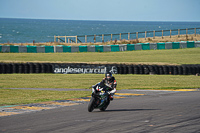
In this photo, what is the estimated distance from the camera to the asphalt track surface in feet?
28.1

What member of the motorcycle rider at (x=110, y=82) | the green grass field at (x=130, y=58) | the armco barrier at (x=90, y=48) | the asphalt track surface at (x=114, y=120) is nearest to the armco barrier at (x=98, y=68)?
the green grass field at (x=130, y=58)

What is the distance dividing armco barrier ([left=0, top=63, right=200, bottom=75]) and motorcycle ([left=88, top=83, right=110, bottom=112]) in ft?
46.3

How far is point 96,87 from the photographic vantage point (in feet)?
37.5

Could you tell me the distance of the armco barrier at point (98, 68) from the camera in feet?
82.6

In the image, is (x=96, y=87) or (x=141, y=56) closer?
(x=96, y=87)

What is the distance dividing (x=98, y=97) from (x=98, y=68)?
15.0 metres

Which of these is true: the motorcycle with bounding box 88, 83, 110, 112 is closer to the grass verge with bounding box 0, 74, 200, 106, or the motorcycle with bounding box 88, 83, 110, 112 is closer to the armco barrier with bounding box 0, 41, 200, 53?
the grass verge with bounding box 0, 74, 200, 106

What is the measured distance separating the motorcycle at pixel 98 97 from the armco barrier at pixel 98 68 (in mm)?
14098

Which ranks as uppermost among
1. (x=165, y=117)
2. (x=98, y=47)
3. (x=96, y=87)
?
(x=98, y=47)

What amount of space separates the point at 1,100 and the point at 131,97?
18.1ft

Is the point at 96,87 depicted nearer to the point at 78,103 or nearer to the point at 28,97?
the point at 78,103

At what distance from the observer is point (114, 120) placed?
984cm

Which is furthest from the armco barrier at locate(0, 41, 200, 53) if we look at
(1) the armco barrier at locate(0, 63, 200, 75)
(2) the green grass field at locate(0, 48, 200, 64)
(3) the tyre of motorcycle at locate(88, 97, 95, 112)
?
(3) the tyre of motorcycle at locate(88, 97, 95, 112)

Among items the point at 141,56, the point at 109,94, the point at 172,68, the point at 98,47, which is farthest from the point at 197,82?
the point at 98,47
